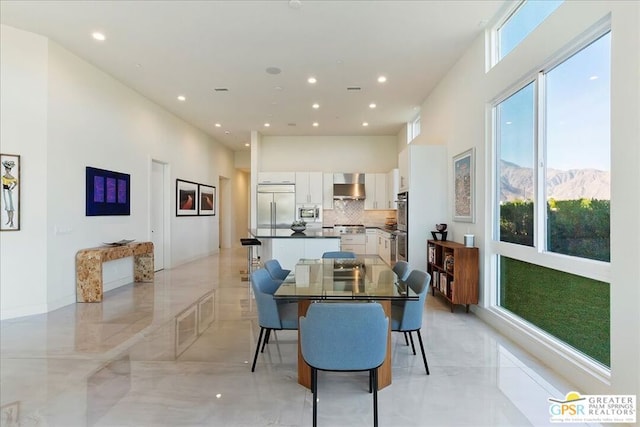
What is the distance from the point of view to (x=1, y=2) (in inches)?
144

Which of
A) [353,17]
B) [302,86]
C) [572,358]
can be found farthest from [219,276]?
[572,358]

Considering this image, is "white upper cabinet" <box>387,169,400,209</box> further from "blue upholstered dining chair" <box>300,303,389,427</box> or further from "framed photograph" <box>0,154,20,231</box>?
"framed photograph" <box>0,154,20,231</box>

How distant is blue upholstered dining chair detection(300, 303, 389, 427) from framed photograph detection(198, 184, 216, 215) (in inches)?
309

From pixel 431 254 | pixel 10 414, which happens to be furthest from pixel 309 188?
pixel 10 414

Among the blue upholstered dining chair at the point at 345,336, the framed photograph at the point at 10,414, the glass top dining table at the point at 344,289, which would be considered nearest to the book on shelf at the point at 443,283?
the glass top dining table at the point at 344,289

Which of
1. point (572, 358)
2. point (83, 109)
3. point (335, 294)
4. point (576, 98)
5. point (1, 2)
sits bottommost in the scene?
point (572, 358)

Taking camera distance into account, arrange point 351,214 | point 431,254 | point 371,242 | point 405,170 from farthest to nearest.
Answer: point 351,214 → point 371,242 → point 405,170 → point 431,254

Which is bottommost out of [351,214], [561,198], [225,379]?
[225,379]

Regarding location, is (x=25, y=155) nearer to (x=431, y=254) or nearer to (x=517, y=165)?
(x=431, y=254)

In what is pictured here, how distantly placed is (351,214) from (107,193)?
602cm

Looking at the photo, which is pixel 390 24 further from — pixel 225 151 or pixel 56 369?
pixel 225 151

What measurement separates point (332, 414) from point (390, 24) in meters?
4.07

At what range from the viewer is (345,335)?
1957mm

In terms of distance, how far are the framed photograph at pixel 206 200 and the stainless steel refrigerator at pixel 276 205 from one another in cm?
153
